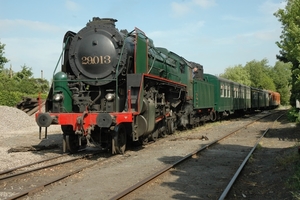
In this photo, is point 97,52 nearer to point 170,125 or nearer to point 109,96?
point 109,96

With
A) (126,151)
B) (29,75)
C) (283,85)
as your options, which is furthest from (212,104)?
(283,85)

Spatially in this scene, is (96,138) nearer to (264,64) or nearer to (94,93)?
(94,93)

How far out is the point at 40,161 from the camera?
28.5 ft

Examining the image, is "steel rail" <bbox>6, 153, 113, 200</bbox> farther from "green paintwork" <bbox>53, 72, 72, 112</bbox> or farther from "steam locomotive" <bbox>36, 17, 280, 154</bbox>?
"green paintwork" <bbox>53, 72, 72, 112</bbox>

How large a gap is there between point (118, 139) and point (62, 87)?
6.93 ft

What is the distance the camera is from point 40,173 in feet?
24.5

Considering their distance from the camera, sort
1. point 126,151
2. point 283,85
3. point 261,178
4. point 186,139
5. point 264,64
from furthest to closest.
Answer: point 264,64
point 283,85
point 186,139
point 126,151
point 261,178

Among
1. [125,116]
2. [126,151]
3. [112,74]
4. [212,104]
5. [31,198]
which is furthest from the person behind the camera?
[212,104]

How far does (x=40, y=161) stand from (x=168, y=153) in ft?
11.4

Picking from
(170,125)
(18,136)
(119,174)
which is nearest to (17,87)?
(18,136)

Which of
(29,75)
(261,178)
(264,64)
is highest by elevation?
(264,64)

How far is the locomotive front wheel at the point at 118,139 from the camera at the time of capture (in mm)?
9117

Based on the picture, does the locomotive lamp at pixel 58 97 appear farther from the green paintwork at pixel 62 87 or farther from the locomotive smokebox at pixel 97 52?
the locomotive smokebox at pixel 97 52

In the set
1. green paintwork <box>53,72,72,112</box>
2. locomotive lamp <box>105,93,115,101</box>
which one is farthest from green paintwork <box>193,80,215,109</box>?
green paintwork <box>53,72,72,112</box>
